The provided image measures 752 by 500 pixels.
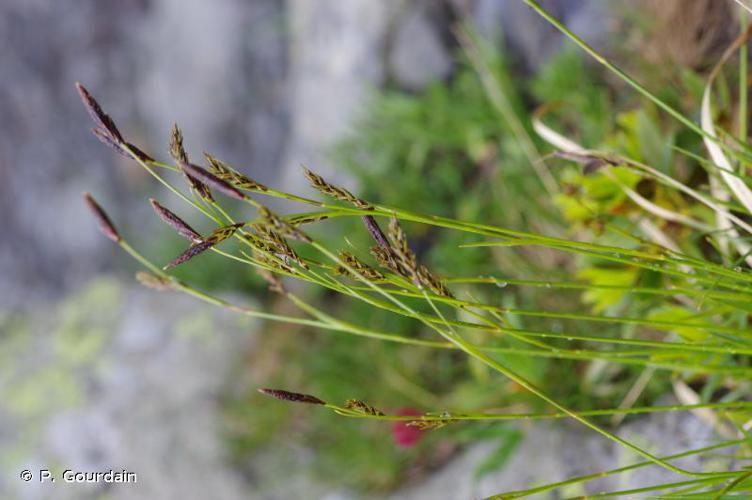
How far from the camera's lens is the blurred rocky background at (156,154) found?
2.35 m

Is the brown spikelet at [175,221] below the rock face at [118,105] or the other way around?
below

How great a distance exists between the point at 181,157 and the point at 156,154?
3.20 meters

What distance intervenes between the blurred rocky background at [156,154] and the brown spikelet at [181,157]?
994mm

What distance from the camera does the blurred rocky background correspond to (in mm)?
2350

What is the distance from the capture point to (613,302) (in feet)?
4.05

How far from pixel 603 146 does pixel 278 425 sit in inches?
55.9

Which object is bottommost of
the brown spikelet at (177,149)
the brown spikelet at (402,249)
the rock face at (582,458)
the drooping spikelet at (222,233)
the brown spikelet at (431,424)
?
the brown spikelet at (431,424)

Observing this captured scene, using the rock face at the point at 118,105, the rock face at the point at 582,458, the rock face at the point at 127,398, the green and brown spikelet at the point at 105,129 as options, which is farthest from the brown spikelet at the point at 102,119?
the rock face at the point at 118,105

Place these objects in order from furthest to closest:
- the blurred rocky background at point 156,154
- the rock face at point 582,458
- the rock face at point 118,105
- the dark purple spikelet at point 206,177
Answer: the rock face at point 118,105
the blurred rocky background at point 156,154
the rock face at point 582,458
the dark purple spikelet at point 206,177

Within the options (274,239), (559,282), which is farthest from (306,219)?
(559,282)

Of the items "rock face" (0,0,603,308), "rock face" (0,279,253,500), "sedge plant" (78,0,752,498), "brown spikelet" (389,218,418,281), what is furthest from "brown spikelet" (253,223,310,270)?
"rock face" (0,0,603,308)

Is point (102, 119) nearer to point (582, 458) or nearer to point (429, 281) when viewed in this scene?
point (429, 281)

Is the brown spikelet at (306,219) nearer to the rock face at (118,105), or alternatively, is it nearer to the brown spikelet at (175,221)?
the brown spikelet at (175,221)

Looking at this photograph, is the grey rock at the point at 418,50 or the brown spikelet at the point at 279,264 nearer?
the brown spikelet at the point at 279,264
